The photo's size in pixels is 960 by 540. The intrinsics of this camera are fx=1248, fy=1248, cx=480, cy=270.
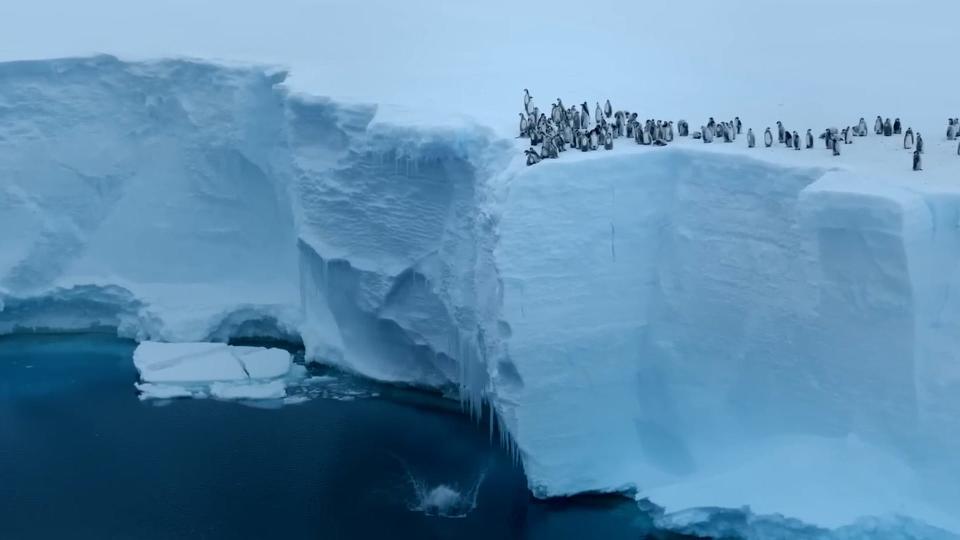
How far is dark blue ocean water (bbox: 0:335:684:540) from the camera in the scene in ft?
48.3

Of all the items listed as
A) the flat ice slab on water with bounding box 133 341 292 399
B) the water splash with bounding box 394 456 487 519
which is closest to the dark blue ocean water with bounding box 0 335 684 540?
the water splash with bounding box 394 456 487 519

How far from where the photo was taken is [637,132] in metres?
15.4

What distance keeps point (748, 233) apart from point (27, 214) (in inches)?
496

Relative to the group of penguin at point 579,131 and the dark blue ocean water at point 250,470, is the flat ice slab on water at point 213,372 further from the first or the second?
the group of penguin at point 579,131

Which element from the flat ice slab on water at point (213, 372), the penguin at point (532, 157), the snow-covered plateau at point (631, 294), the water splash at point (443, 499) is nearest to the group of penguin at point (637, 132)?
the penguin at point (532, 157)

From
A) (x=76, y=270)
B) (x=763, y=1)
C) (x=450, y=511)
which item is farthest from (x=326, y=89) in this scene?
(x=763, y=1)

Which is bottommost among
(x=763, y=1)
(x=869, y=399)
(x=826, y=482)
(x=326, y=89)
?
(x=826, y=482)

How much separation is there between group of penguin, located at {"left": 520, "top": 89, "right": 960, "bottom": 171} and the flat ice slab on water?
5.79 metres

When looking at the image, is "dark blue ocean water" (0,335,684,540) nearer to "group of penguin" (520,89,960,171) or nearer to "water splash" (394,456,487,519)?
"water splash" (394,456,487,519)

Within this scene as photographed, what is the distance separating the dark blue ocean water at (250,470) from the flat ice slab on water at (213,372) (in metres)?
0.31

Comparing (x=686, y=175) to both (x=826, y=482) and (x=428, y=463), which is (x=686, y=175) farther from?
(x=428, y=463)

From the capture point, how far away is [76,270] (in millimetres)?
21094

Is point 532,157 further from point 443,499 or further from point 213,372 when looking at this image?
point 213,372

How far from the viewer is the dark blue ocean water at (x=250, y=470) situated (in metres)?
14.7
